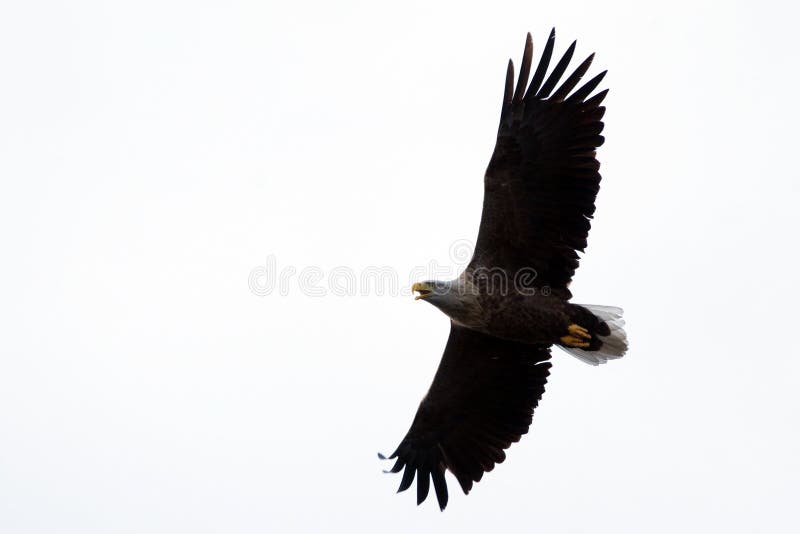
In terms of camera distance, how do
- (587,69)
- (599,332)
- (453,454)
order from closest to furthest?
1. (587,69)
2. (599,332)
3. (453,454)

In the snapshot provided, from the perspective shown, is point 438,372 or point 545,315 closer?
point 545,315

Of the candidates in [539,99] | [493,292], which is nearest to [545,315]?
[493,292]

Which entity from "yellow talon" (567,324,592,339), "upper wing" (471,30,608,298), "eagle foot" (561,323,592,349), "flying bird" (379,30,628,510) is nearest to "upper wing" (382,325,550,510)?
"flying bird" (379,30,628,510)

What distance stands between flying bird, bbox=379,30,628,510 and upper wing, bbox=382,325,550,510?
0.01m

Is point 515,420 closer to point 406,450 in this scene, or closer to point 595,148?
point 406,450

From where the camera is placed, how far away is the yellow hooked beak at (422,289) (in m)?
11.1

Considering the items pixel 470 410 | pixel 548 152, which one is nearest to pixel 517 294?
pixel 548 152

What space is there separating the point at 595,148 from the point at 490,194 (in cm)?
107

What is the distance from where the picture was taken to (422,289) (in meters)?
11.1

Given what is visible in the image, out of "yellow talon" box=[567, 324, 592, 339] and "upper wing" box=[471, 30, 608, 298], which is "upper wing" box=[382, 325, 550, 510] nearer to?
"yellow talon" box=[567, 324, 592, 339]

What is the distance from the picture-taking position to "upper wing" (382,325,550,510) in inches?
456

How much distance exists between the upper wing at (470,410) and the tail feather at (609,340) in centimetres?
47

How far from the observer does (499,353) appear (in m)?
11.6

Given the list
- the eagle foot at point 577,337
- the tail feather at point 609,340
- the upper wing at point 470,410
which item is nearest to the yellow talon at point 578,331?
the eagle foot at point 577,337
